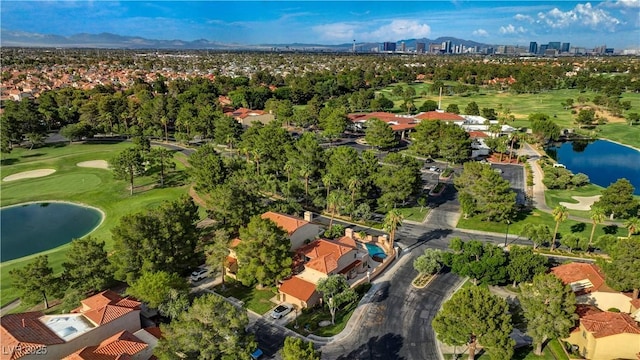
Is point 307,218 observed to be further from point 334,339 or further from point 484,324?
point 484,324

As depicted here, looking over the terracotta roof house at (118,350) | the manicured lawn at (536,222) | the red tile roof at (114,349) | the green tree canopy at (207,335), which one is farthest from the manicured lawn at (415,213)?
the red tile roof at (114,349)

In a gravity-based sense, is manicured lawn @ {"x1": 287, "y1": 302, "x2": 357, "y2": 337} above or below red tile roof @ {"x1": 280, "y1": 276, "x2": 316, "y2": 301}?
below

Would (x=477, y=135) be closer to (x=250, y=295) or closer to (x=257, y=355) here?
(x=250, y=295)

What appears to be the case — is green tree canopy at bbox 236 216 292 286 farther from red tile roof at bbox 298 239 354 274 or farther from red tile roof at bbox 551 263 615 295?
red tile roof at bbox 551 263 615 295

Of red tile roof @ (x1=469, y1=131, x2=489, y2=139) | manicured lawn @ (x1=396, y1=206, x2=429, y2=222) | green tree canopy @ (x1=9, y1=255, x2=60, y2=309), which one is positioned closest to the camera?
green tree canopy @ (x1=9, y1=255, x2=60, y2=309)

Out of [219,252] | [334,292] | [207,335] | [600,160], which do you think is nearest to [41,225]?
[219,252]

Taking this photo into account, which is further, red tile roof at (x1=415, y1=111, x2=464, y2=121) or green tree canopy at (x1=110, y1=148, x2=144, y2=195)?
red tile roof at (x1=415, y1=111, x2=464, y2=121)

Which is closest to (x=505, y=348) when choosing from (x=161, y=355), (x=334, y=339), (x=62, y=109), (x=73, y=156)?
(x=334, y=339)

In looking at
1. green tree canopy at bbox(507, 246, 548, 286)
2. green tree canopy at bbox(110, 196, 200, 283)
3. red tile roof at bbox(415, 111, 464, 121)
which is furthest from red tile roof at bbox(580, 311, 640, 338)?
red tile roof at bbox(415, 111, 464, 121)
